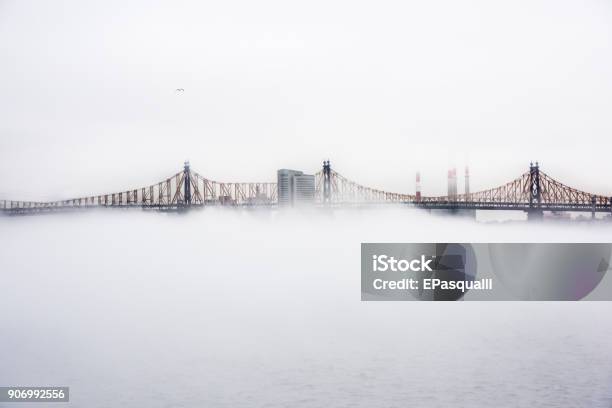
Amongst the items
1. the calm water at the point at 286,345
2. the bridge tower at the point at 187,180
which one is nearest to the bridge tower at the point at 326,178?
the bridge tower at the point at 187,180

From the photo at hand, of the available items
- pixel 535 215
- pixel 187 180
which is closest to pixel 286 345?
pixel 535 215

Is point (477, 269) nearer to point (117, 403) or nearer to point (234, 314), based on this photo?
point (234, 314)

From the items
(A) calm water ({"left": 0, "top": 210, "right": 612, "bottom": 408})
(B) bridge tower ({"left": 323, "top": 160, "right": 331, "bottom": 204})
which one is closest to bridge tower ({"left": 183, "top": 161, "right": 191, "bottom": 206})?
(B) bridge tower ({"left": 323, "top": 160, "right": 331, "bottom": 204})

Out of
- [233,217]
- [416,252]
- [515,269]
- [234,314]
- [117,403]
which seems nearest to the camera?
[117,403]

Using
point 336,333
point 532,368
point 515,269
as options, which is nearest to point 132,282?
point 336,333

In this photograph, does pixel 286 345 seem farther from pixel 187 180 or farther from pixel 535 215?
pixel 187 180
